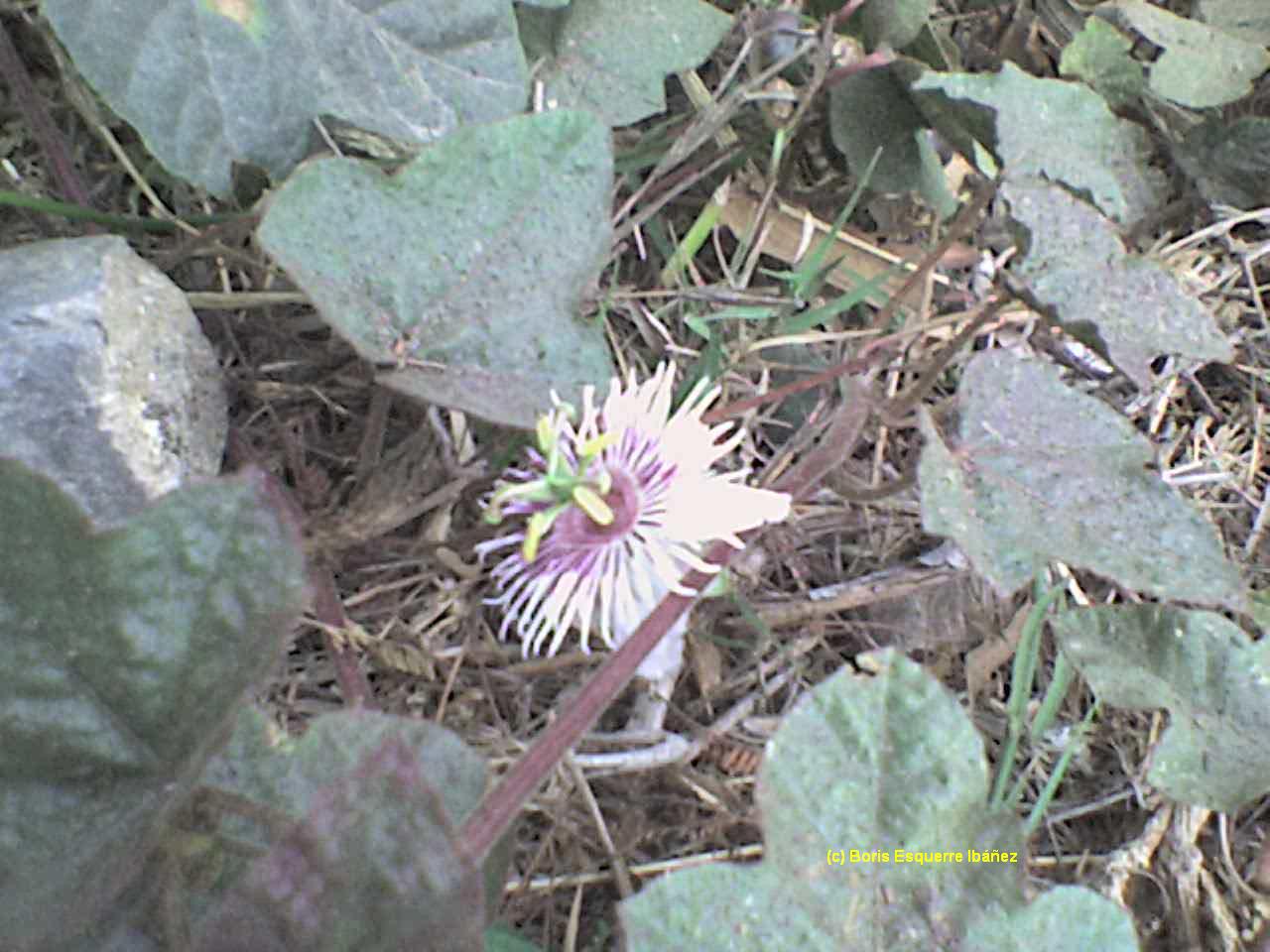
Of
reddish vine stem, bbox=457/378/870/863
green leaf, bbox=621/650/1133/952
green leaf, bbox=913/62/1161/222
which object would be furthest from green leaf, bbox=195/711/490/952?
green leaf, bbox=913/62/1161/222

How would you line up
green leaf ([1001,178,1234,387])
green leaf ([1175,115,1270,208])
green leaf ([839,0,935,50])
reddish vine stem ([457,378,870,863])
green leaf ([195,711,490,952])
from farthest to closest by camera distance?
green leaf ([1175,115,1270,208]), green leaf ([839,0,935,50]), green leaf ([1001,178,1234,387]), reddish vine stem ([457,378,870,863]), green leaf ([195,711,490,952])

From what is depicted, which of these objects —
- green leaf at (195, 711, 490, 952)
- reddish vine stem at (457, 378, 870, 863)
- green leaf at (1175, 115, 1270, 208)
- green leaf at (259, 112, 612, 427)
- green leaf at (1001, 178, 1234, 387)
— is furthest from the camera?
green leaf at (1175, 115, 1270, 208)

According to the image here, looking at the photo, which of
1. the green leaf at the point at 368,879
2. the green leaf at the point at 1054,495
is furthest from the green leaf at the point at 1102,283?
the green leaf at the point at 368,879

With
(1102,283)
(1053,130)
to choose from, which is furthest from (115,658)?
(1053,130)

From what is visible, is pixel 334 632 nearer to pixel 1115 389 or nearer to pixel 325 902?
pixel 325 902

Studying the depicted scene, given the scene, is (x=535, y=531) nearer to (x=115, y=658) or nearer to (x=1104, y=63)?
(x=115, y=658)

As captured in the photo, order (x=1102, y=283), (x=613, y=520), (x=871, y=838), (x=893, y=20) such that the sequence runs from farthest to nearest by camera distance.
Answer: (x=893, y=20), (x=1102, y=283), (x=613, y=520), (x=871, y=838)

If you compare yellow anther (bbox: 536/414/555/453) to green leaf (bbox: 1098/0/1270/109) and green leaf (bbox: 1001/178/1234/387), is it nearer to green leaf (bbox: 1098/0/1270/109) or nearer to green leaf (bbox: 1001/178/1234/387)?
green leaf (bbox: 1001/178/1234/387)
